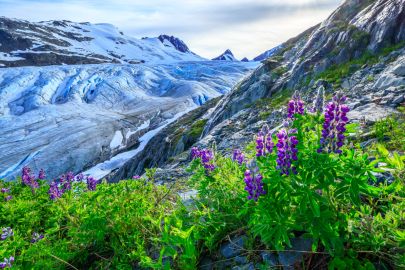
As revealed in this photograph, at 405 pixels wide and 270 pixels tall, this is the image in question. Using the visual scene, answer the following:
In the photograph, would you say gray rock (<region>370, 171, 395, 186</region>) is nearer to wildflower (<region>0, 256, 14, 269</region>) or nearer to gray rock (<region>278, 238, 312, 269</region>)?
gray rock (<region>278, 238, 312, 269</region>)

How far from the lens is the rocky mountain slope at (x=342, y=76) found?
12.9 m

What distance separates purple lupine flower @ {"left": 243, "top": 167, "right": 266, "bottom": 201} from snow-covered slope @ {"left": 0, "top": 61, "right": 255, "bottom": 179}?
212ft

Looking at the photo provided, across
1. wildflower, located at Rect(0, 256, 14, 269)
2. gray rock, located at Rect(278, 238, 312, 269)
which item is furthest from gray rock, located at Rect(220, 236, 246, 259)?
wildflower, located at Rect(0, 256, 14, 269)

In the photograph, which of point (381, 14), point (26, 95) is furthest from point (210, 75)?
point (381, 14)

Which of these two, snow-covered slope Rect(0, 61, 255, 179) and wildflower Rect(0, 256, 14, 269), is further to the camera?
snow-covered slope Rect(0, 61, 255, 179)

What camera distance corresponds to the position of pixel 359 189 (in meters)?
2.76

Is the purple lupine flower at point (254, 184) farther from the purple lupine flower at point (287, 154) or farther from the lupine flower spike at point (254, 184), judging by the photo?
the purple lupine flower at point (287, 154)

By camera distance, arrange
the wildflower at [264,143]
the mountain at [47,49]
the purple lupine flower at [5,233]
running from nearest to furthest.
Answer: the wildflower at [264,143] → the purple lupine flower at [5,233] → the mountain at [47,49]

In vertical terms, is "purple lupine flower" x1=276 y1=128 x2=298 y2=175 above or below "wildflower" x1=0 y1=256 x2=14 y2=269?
above

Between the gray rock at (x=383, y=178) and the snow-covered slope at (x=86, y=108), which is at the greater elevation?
the gray rock at (x=383, y=178)

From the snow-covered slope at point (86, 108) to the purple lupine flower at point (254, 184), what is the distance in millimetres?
64468

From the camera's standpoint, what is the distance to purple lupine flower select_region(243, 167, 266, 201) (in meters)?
3.29

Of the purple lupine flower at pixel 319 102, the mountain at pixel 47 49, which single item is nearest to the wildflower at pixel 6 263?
the purple lupine flower at pixel 319 102

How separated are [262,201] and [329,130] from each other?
96 centimetres
